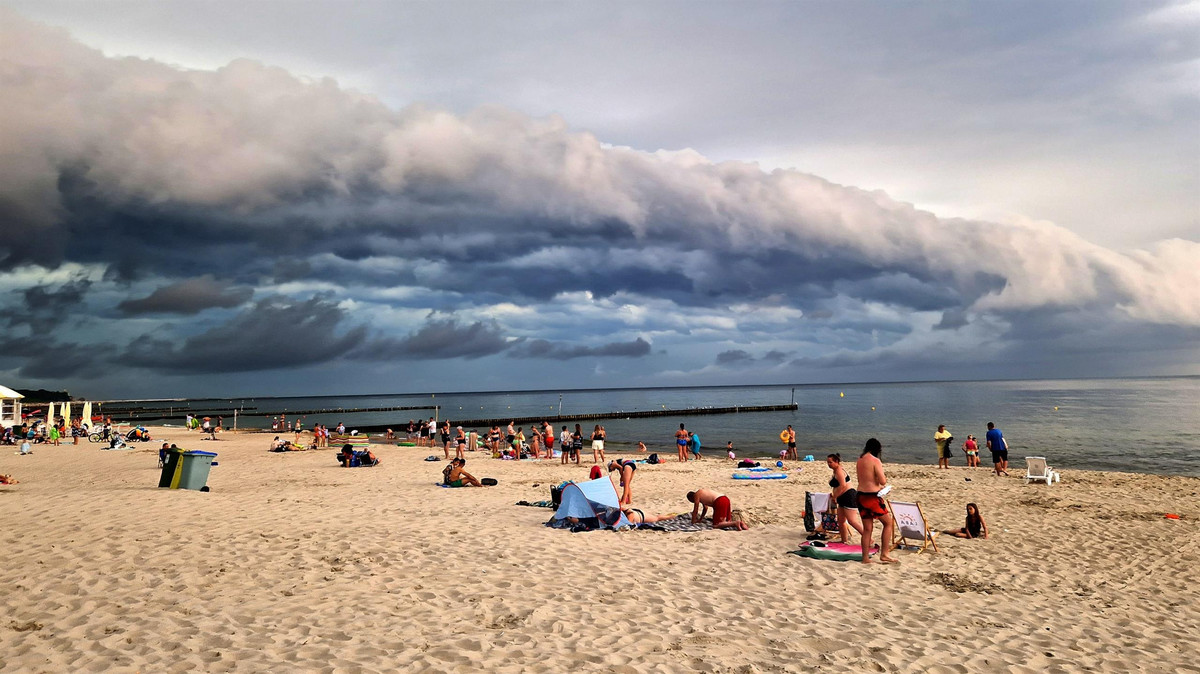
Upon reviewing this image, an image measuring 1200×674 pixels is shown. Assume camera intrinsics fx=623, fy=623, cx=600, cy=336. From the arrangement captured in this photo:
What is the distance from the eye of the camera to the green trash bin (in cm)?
1366

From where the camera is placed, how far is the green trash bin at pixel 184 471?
13664 millimetres

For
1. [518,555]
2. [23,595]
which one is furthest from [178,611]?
[518,555]

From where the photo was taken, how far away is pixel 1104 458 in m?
30.9

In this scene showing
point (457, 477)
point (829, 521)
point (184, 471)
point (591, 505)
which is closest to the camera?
point (829, 521)

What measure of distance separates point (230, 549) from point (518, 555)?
12.8 ft

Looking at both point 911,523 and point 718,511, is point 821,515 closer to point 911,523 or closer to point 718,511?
point 911,523

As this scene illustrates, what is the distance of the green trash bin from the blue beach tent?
8318mm

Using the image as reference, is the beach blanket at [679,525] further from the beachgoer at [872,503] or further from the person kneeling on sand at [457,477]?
the person kneeling on sand at [457,477]

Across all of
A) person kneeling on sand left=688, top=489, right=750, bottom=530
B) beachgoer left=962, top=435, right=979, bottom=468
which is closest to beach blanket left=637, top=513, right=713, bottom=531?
person kneeling on sand left=688, top=489, right=750, bottom=530

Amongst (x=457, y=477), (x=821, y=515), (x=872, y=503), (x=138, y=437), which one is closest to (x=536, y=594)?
(x=872, y=503)

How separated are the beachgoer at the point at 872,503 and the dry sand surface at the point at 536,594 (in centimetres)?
29

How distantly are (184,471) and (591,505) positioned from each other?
30.6 ft

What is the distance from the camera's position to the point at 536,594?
7289 mm

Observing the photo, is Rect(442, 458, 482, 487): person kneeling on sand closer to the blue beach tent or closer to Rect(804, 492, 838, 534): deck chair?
the blue beach tent
